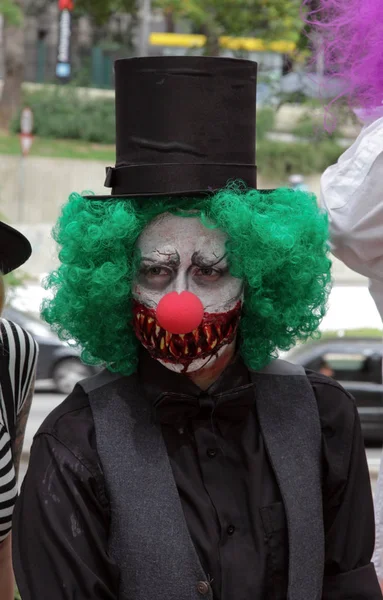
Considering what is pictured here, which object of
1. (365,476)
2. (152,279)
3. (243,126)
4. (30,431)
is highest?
(243,126)

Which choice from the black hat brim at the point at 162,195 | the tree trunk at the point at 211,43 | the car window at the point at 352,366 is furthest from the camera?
the tree trunk at the point at 211,43

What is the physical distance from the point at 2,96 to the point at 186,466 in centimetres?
2126

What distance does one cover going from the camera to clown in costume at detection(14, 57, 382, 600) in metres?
2.00

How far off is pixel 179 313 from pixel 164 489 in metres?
0.36

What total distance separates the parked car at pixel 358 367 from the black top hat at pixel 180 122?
21.3 ft

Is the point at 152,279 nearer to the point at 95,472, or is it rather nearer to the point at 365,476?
the point at 95,472

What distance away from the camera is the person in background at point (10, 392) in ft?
8.08

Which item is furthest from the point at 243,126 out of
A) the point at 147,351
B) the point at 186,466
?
the point at 186,466

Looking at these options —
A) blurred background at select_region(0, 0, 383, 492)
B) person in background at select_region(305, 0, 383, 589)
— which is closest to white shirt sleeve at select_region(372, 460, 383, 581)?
person in background at select_region(305, 0, 383, 589)

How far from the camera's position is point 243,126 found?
2.16 metres

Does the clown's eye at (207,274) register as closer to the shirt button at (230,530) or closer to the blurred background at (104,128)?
the shirt button at (230,530)

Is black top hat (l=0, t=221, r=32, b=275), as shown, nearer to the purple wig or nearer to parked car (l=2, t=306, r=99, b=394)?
the purple wig

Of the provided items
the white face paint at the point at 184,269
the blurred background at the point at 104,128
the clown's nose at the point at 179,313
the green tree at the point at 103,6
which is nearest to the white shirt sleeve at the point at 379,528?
the white face paint at the point at 184,269

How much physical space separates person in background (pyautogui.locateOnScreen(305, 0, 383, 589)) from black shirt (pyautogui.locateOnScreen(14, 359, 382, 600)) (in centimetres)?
26
